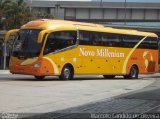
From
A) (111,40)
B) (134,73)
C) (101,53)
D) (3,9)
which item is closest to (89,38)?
(101,53)

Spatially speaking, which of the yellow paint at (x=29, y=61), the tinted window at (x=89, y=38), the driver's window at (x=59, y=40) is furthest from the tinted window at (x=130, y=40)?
the yellow paint at (x=29, y=61)

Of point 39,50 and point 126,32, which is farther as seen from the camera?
point 126,32

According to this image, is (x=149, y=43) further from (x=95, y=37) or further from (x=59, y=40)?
(x=59, y=40)

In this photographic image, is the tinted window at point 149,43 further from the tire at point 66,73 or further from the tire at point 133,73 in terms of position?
the tire at point 66,73

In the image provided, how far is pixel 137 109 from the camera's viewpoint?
581 inches

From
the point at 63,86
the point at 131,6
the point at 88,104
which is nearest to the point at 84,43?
the point at 63,86

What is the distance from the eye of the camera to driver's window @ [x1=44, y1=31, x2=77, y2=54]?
26.6m

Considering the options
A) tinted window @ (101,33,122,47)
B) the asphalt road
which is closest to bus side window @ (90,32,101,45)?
tinted window @ (101,33,122,47)

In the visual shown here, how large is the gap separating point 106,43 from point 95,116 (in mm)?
18606

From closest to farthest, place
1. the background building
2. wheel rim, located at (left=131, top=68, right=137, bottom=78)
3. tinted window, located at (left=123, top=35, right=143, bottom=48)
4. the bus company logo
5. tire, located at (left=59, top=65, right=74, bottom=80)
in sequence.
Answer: tire, located at (left=59, top=65, right=74, bottom=80) → the bus company logo → tinted window, located at (left=123, top=35, right=143, bottom=48) → wheel rim, located at (left=131, top=68, right=137, bottom=78) → the background building

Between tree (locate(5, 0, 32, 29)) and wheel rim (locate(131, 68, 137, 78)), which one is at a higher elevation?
tree (locate(5, 0, 32, 29))

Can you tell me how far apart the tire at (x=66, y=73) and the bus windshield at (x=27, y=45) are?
218 centimetres

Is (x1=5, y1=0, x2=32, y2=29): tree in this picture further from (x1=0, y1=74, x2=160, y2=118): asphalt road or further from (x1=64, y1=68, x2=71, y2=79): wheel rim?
(x1=0, y1=74, x2=160, y2=118): asphalt road

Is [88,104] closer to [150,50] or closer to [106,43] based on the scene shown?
[106,43]
